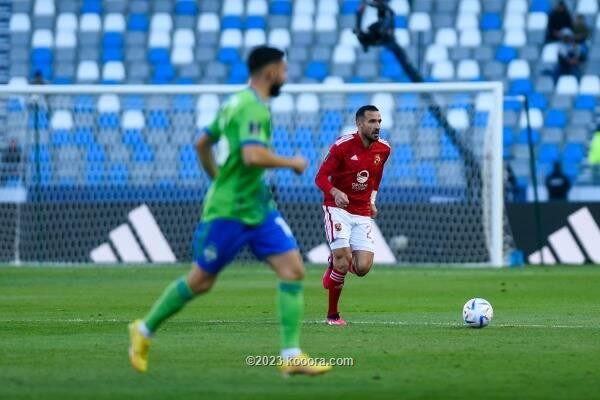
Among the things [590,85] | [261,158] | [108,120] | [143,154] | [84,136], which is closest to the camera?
[261,158]

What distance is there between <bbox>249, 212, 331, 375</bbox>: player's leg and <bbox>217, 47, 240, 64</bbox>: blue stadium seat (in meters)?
21.5

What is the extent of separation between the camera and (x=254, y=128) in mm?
8578

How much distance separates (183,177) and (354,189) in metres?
11.2

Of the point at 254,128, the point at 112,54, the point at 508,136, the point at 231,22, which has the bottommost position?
the point at 508,136

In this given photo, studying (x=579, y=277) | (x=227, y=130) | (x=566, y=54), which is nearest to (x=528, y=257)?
(x=579, y=277)

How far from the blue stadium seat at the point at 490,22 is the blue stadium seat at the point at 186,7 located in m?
6.36

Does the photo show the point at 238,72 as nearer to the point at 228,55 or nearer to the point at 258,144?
the point at 228,55

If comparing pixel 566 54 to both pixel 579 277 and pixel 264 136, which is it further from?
pixel 264 136

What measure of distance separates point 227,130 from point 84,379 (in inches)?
69.6

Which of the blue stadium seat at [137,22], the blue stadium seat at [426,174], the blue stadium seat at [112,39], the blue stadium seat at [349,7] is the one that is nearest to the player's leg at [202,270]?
the blue stadium seat at [426,174]

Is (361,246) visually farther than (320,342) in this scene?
Yes

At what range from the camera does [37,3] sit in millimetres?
31688

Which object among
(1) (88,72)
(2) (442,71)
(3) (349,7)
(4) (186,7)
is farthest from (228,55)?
(2) (442,71)

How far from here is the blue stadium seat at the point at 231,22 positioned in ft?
101
